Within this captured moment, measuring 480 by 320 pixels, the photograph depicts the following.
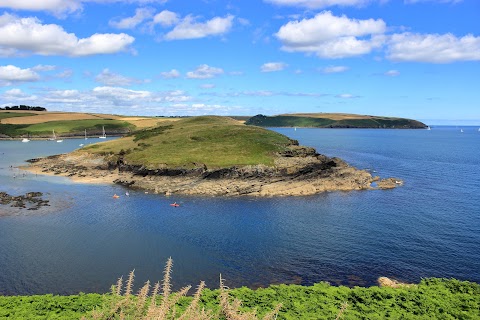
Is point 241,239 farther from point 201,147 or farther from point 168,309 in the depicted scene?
point 201,147

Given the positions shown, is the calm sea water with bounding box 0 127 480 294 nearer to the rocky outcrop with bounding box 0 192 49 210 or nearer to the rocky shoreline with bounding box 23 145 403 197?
the rocky outcrop with bounding box 0 192 49 210

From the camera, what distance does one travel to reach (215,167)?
102 m

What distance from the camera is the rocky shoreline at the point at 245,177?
295ft

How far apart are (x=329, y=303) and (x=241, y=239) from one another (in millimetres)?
27975

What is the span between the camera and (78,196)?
85.2 m

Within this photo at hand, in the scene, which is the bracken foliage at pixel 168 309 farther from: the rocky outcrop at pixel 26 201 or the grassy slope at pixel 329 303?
the rocky outcrop at pixel 26 201

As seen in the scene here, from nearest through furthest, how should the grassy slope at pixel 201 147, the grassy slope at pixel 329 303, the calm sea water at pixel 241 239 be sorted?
the grassy slope at pixel 329 303 → the calm sea water at pixel 241 239 → the grassy slope at pixel 201 147

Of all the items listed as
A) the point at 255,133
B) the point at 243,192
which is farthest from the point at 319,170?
the point at 255,133

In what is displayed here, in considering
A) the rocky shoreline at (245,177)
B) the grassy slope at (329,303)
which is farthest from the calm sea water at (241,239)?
the grassy slope at (329,303)

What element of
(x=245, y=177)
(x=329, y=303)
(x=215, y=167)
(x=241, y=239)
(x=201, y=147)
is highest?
(x=201, y=147)

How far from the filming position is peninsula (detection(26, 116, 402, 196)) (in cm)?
9256

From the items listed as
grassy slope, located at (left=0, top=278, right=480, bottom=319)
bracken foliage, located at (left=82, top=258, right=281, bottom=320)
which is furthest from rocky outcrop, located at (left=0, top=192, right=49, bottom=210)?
bracken foliage, located at (left=82, top=258, right=281, bottom=320)

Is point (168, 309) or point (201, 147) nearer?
point (168, 309)

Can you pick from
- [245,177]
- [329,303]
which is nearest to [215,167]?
[245,177]
